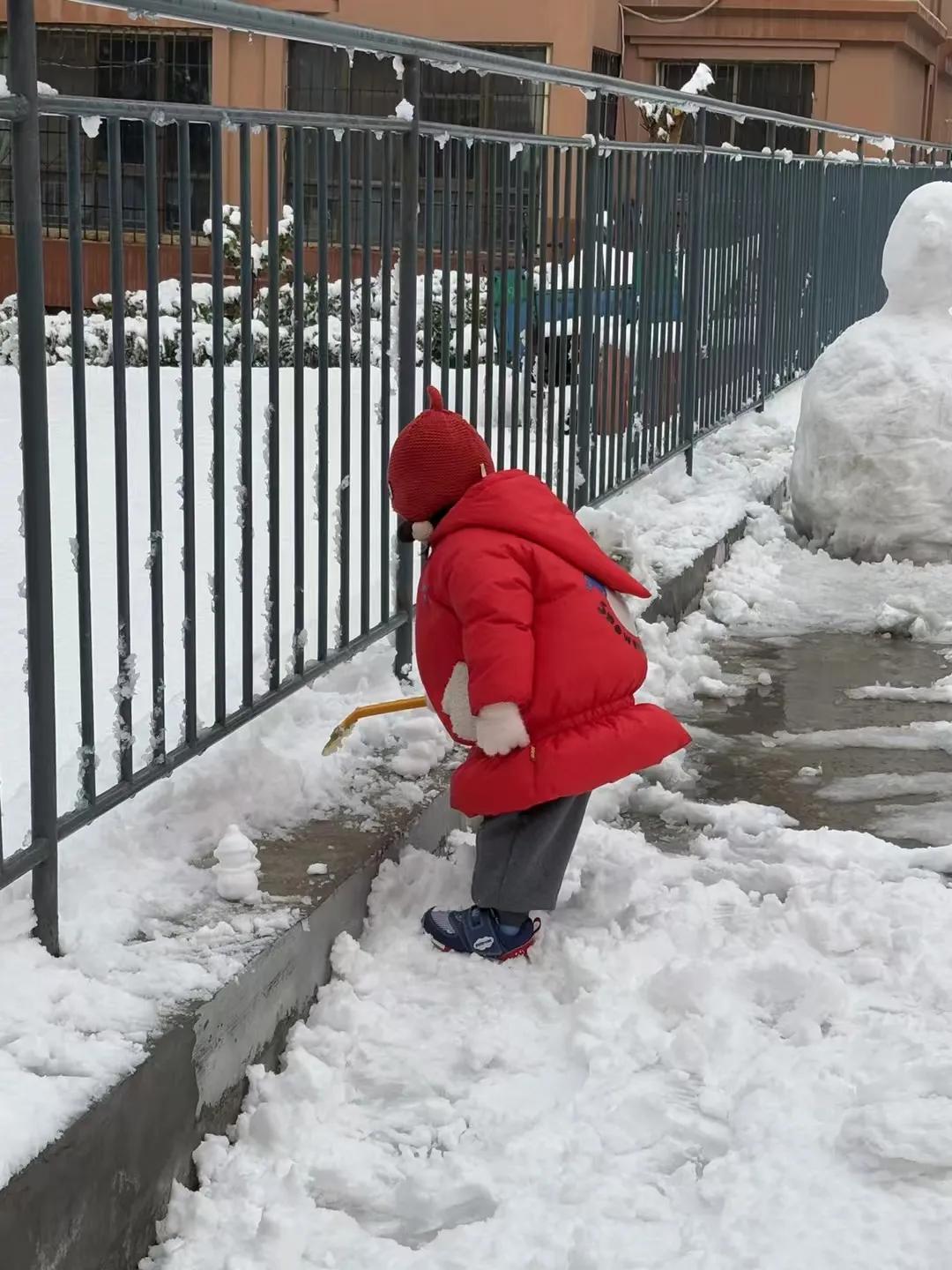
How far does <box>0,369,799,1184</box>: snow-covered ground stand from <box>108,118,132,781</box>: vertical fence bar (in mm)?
251

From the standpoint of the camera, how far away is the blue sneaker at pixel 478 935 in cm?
351

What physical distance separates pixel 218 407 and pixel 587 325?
2.93 meters

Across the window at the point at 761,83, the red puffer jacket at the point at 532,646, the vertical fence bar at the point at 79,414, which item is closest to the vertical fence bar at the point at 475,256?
the red puffer jacket at the point at 532,646

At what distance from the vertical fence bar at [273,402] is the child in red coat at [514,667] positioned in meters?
0.26

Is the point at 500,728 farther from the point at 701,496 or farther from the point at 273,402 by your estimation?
the point at 701,496

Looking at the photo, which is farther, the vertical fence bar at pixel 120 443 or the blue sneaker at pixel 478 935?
the blue sneaker at pixel 478 935

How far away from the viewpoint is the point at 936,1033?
319 centimetres

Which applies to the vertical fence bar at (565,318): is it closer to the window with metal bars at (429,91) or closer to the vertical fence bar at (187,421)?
the vertical fence bar at (187,421)

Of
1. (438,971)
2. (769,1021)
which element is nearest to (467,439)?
(438,971)

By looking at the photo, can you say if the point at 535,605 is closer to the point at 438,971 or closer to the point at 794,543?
the point at 438,971

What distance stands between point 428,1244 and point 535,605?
51.4 inches

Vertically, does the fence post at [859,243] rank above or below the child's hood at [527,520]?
above

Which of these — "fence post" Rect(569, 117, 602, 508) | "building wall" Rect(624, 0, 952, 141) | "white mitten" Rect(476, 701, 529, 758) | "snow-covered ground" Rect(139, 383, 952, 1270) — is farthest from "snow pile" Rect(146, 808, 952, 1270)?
"building wall" Rect(624, 0, 952, 141)

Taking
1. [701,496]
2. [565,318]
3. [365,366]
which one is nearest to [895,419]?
[701,496]
